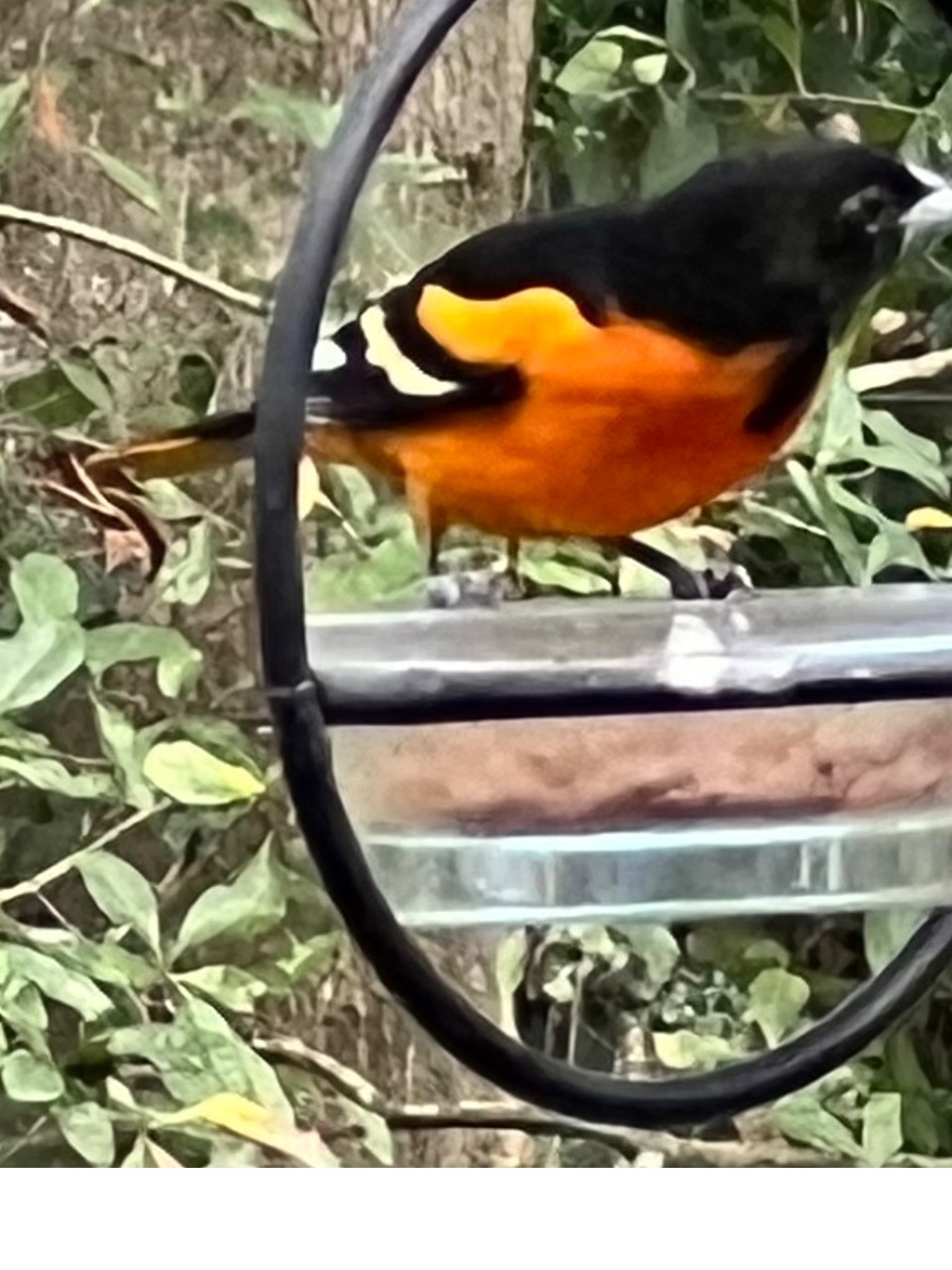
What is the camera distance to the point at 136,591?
72 cm

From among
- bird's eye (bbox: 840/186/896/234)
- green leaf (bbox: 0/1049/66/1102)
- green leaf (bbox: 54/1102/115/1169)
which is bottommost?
green leaf (bbox: 54/1102/115/1169)

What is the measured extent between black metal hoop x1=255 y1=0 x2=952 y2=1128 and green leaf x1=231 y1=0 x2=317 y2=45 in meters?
0.04

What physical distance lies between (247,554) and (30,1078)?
10.4 inches

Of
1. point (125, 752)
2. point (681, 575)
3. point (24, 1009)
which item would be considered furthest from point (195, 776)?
point (681, 575)

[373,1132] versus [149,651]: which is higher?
[149,651]

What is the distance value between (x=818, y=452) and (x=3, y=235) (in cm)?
37

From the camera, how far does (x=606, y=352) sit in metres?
0.70

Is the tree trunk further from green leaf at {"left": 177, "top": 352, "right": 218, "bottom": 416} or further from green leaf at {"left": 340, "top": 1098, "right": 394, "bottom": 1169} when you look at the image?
green leaf at {"left": 340, "top": 1098, "right": 394, "bottom": 1169}

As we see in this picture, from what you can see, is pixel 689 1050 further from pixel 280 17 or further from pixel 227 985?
pixel 280 17

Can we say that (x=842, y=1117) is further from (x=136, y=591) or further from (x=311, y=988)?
(x=136, y=591)

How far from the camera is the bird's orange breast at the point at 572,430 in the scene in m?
0.69

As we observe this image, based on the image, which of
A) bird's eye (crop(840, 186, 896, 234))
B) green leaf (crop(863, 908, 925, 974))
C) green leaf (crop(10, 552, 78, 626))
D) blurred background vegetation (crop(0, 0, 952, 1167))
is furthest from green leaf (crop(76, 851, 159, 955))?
bird's eye (crop(840, 186, 896, 234))

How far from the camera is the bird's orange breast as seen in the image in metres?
0.69

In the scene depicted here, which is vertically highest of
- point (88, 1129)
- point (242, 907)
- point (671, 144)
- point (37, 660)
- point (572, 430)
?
point (671, 144)
